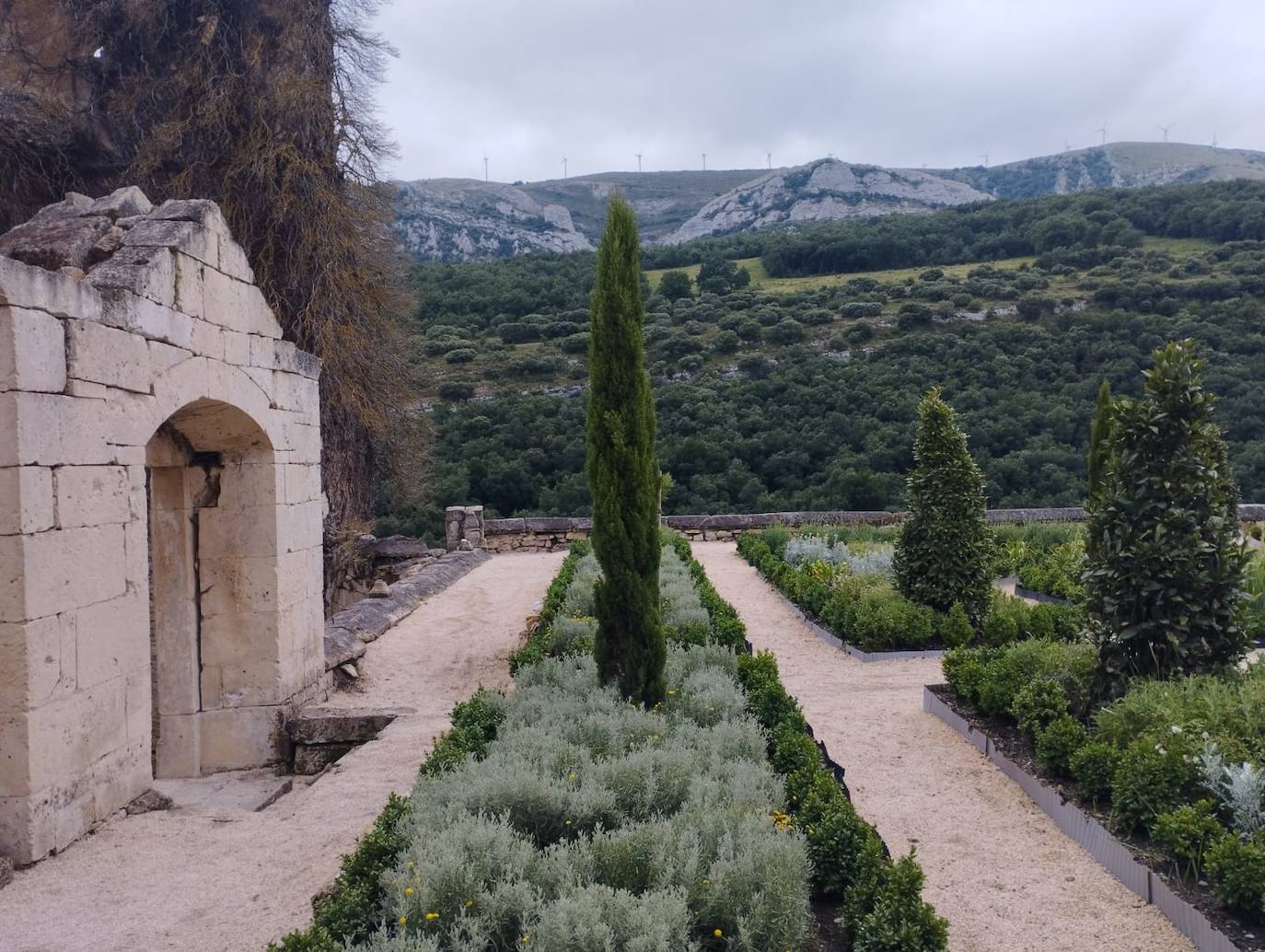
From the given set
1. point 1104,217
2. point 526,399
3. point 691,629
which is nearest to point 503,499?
point 526,399

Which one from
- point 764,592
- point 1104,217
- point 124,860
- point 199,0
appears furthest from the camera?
point 1104,217

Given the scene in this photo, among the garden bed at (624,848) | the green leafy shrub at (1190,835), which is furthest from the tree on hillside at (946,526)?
the green leafy shrub at (1190,835)

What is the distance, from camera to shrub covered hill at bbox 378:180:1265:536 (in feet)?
66.5

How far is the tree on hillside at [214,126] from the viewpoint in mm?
9570

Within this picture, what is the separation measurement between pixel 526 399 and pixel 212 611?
18.0m

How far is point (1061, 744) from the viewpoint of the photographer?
4.46m

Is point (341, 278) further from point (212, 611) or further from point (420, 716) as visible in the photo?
point (420, 716)

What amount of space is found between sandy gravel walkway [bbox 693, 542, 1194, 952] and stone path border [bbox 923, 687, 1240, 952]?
4 centimetres

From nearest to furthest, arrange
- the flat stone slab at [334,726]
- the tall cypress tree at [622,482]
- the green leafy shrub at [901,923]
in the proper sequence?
the green leafy shrub at [901,923]
the tall cypress tree at [622,482]
the flat stone slab at [334,726]

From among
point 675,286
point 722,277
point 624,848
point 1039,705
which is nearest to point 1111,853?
point 1039,705

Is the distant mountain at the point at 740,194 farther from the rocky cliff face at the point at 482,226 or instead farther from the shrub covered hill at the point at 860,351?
the shrub covered hill at the point at 860,351

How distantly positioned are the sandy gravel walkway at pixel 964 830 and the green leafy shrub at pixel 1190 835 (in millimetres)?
252

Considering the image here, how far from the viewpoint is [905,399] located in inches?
896

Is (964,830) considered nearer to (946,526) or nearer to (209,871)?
(209,871)
